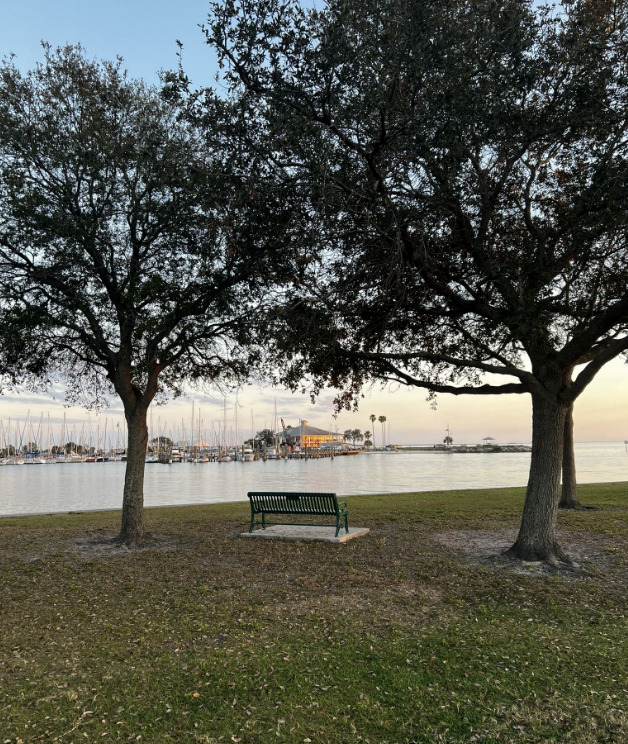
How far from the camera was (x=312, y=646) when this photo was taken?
5.25 metres

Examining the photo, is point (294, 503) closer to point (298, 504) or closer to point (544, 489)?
point (298, 504)

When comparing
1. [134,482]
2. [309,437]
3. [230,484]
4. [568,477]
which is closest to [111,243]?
[134,482]

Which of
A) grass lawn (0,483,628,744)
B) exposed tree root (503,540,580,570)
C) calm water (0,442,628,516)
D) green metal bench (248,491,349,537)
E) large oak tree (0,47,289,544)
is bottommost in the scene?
calm water (0,442,628,516)

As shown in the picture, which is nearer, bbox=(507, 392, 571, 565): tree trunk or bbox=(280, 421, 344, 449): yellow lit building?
bbox=(507, 392, 571, 565): tree trunk

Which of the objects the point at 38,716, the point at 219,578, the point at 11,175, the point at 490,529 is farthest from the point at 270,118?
the point at 490,529

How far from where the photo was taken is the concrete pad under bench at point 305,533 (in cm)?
1058

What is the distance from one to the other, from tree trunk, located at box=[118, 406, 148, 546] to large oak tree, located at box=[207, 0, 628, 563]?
12.5 feet

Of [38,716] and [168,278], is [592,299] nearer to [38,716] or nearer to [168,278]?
[168,278]

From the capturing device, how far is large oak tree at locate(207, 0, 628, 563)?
7.10 m

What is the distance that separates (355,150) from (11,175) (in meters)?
6.50

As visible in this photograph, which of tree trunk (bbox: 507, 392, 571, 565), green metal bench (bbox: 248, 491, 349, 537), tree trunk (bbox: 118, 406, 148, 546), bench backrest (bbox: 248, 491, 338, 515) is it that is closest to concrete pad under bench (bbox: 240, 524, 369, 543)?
green metal bench (bbox: 248, 491, 349, 537)

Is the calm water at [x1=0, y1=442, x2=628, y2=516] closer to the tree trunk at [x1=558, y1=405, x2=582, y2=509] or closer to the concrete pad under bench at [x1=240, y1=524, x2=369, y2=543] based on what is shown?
the concrete pad under bench at [x1=240, y1=524, x2=369, y2=543]

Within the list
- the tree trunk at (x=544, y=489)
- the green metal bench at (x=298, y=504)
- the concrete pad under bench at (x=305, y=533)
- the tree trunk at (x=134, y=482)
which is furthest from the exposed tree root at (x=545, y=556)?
the tree trunk at (x=134, y=482)

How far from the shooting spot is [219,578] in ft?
26.1
